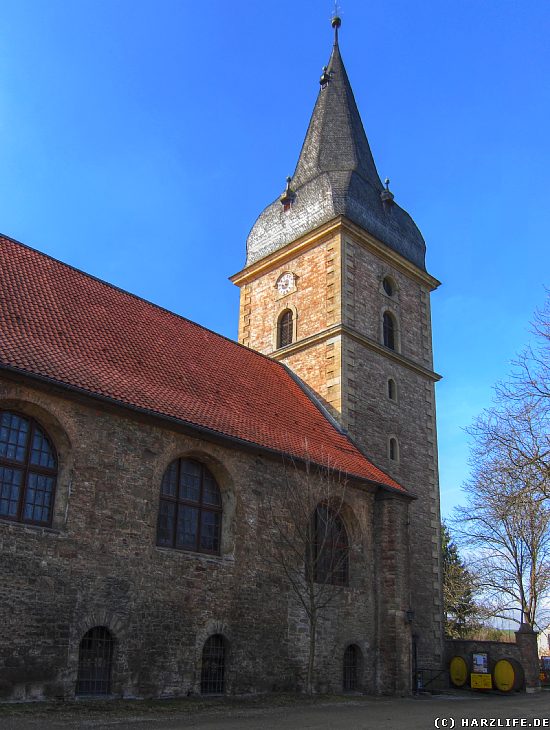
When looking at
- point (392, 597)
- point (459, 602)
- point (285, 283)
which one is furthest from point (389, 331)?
point (459, 602)

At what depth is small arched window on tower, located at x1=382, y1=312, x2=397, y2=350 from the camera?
2536cm

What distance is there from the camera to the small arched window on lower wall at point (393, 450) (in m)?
23.1

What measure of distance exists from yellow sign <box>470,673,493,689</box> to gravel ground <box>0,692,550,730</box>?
165 inches

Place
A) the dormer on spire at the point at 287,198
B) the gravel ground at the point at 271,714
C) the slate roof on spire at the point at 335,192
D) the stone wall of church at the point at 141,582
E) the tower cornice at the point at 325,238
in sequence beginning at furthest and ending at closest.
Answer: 1. the dormer on spire at the point at 287,198
2. the slate roof on spire at the point at 335,192
3. the tower cornice at the point at 325,238
4. the stone wall of church at the point at 141,582
5. the gravel ground at the point at 271,714

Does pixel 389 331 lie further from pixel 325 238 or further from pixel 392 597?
pixel 392 597

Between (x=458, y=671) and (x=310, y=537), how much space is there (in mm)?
8357

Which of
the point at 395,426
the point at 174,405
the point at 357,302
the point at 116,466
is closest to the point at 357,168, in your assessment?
the point at 357,302

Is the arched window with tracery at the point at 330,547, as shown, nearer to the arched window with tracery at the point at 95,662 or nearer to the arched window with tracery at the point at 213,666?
the arched window with tracery at the point at 213,666

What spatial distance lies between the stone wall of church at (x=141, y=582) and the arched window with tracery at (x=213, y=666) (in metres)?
0.15

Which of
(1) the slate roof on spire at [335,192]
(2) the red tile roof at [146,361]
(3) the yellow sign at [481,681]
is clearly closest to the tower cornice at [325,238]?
(1) the slate roof on spire at [335,192]

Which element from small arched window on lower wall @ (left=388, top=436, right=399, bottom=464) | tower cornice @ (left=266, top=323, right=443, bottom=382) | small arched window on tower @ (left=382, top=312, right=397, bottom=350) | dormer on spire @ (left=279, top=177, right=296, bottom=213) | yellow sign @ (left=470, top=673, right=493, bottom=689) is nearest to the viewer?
yellow sign @ (left=470, top=673, right=493, bottom=689)

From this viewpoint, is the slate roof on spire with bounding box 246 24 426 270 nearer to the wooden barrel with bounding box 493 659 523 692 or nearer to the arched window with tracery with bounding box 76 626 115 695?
the wooden barrel with bounding box 493 659 523 692

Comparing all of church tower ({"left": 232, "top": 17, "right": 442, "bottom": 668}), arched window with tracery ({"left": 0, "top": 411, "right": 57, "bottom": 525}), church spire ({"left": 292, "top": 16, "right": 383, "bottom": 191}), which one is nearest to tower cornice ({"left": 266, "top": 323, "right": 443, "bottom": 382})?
church tower ({"left": 232, "top": 17, "right": 442, "bottom": 668})

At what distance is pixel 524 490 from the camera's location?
12.3 m
